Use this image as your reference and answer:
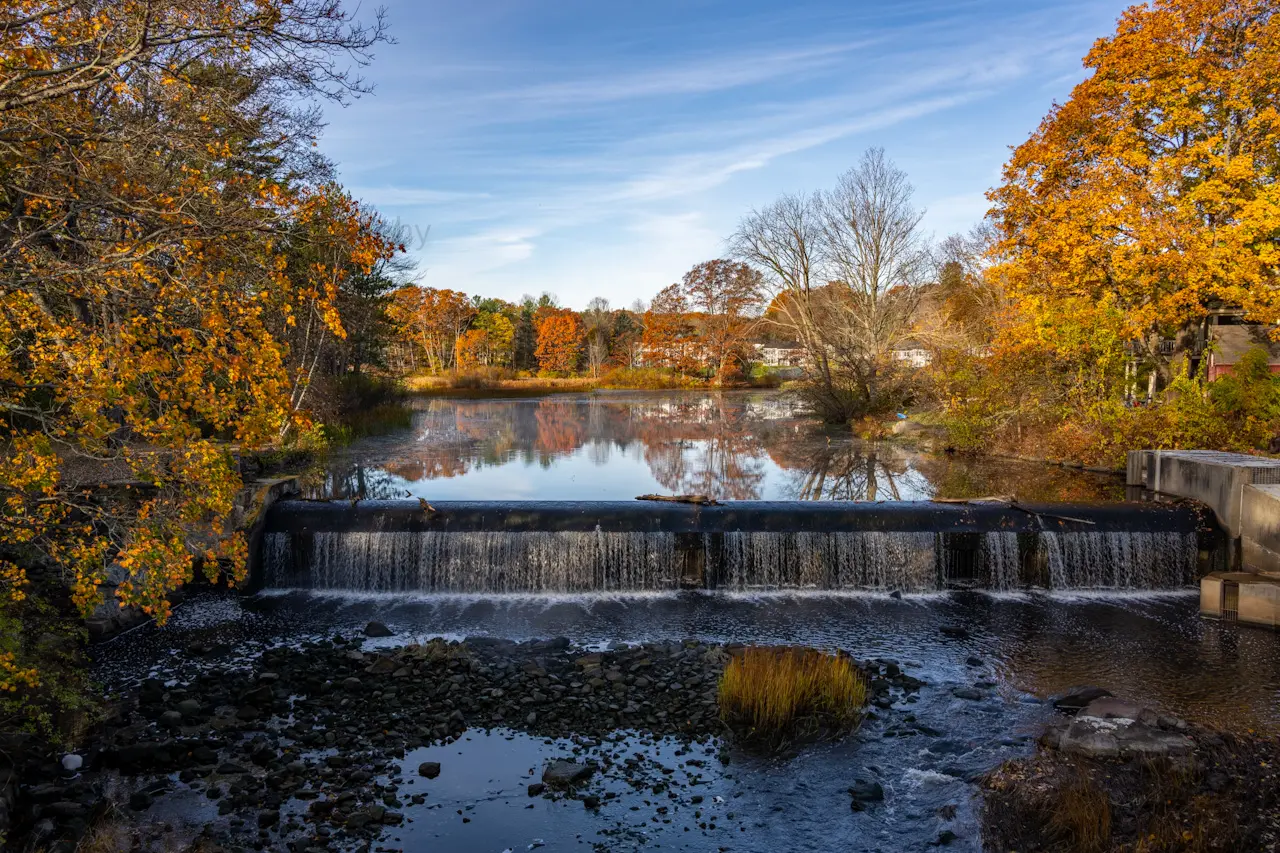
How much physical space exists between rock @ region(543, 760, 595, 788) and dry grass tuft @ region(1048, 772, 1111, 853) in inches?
126

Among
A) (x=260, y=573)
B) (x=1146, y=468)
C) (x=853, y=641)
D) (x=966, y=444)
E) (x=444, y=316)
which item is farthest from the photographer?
(x=444, y=316)

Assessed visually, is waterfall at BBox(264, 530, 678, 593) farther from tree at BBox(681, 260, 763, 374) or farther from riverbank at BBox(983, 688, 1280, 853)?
tree at BBox(681, 260, 763, 374)

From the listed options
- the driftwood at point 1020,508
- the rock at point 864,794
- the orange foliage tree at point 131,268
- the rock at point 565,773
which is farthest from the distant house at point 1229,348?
the orange foliage tree at point 131,268

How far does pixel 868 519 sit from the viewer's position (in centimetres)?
1141

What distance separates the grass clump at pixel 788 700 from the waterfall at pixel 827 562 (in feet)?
12.8

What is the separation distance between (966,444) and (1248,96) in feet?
30.7

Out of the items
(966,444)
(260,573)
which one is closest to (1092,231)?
(966,444)

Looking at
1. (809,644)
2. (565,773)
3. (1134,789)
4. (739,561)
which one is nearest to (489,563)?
(739,561)

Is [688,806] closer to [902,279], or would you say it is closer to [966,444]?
[966,444]

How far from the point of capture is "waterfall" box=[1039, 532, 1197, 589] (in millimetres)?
11172

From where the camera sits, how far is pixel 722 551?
11180 millimetres

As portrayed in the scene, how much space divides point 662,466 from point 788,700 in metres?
12.6

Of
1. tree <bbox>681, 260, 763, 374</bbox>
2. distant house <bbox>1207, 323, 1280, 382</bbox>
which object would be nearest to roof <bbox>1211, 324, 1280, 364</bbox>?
distant house <bbox>1207, 323, 1280, 382</bbox>

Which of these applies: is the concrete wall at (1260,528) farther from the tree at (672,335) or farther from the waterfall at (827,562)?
the tree at (672,335)
